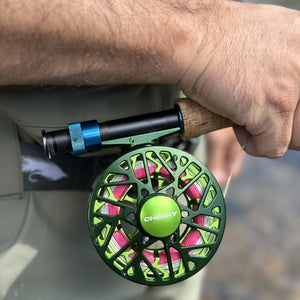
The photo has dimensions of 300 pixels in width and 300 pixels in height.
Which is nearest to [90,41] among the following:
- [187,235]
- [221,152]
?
[187,235]

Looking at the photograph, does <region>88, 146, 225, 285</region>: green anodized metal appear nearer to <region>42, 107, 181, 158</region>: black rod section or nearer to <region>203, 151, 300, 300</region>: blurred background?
<region>42, 107, 181, 158</region>: black rod section

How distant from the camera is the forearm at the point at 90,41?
76 centimetres

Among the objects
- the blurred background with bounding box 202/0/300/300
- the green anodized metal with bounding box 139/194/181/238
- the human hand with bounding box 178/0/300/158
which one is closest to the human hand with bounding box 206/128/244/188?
the human hand with bounding box 178/0/300/158

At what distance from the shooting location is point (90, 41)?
81 cm

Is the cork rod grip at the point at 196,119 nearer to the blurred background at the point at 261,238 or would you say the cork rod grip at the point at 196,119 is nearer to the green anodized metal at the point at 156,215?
the green anodized metal at the point at 156,215

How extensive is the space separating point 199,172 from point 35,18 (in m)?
0.45

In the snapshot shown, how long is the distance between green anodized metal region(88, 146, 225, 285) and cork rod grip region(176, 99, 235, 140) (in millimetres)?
71

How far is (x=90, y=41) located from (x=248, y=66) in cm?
34

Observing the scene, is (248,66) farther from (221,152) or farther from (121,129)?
(221,152)

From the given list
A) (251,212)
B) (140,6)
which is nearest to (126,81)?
(140,6)

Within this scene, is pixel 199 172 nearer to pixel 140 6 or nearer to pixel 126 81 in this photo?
pixel 126 81

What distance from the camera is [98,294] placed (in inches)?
45.6

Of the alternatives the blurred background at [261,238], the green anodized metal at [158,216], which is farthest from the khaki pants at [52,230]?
the blurred background at [261,238]

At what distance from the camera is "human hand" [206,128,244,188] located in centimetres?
167
